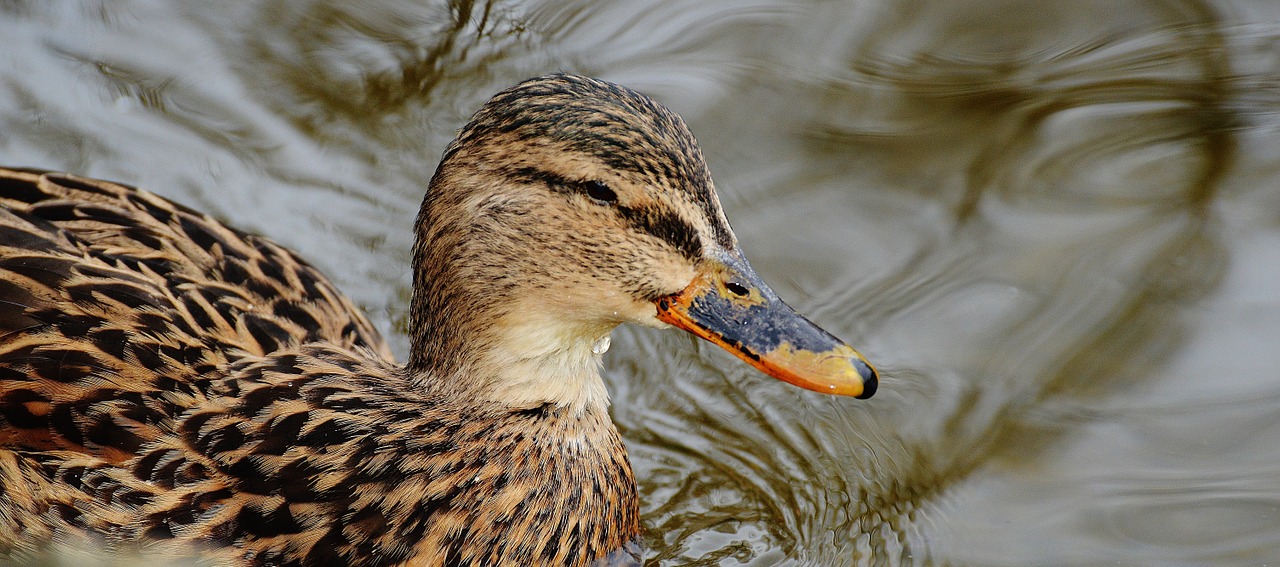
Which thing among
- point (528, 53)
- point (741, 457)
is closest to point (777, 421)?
point (741, 457)

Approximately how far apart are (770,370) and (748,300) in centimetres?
22

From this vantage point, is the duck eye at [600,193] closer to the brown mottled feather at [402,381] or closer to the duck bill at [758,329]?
the brown mottled feather at [402,381]

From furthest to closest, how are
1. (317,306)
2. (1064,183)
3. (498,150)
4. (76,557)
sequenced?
(1064,183) < (317,306) < (76,557) < (498,150)

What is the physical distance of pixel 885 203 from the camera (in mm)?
6332

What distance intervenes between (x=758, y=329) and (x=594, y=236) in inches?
21.5

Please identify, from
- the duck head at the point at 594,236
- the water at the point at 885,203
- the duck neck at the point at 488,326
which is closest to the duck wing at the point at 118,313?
the duck neck at the point at 488,326

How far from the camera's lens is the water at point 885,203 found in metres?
5.23

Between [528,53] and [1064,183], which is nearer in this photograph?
[1064,183]

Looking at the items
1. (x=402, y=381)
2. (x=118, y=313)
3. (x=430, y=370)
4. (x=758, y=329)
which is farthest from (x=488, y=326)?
(x=118, y=313)

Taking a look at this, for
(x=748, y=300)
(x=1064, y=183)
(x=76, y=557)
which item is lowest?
(x=76, y=557)

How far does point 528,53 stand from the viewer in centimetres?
709

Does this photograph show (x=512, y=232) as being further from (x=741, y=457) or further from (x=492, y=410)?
(x=741, y=457)

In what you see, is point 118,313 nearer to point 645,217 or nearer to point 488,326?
point 488,326

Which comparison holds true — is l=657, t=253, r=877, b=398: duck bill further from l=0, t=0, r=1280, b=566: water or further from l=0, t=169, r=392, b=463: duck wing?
l=0, t=169, r=392, b=463: duck wing
